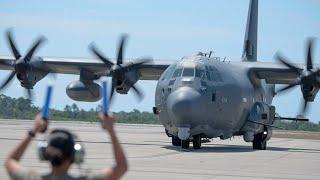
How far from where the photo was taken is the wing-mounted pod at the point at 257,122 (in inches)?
1188

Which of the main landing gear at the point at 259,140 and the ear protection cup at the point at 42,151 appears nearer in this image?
the ear protection cup at the point at 42,151

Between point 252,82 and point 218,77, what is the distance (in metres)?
4.21

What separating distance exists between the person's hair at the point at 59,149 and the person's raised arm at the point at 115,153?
0.25 meters

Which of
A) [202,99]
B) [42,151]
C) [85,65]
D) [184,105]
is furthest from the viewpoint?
[85,65]

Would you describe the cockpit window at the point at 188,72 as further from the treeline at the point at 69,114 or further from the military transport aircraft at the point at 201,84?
the treeline at the point at 69,114

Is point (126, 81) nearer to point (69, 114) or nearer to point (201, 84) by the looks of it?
point (201, 84)

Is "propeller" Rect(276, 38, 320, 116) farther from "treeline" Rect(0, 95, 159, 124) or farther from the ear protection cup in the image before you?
"treeline" Rect(0, 95, 159, 124)

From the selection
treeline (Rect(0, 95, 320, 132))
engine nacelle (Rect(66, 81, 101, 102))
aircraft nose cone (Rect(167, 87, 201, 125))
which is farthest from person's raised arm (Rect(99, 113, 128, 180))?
treeline (Rect(0, 95, 320, 132))

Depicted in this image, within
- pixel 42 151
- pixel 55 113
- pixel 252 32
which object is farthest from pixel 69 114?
pixel 42 151

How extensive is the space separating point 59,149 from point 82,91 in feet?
96.1

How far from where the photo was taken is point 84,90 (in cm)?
3350

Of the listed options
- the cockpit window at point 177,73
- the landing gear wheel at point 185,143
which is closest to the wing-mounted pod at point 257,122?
the landing gear wheel at point 185,143

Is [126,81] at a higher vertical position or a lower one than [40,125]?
lower

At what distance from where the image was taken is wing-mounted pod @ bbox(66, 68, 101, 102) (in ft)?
110
